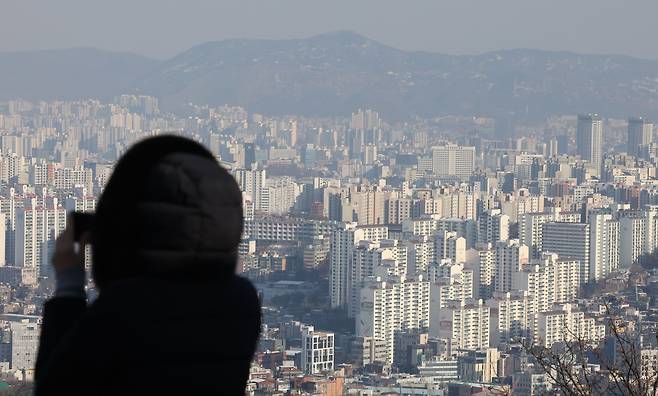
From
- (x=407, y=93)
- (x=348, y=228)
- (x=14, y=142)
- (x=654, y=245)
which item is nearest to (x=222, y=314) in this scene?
(x=348, y=228)

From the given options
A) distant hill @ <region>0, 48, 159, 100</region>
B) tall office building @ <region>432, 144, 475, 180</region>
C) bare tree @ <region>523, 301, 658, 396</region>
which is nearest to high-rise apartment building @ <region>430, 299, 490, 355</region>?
bare tree @ <region>523, 301, 658, 396</region>

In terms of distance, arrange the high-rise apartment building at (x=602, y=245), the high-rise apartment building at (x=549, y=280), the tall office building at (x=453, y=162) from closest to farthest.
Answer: the high-rise apartment building at (x=549, y=280) < the high-rise apartment building at (x=602, y=245) < the tall office building at (x=453, y=162)

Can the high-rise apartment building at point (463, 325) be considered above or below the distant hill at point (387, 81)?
below

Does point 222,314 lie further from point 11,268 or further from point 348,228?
point 348,228

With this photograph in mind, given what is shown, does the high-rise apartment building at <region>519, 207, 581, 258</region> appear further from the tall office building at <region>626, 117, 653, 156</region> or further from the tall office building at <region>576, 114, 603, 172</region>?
the tall office building at <region>626, 117, 653, 156</region>

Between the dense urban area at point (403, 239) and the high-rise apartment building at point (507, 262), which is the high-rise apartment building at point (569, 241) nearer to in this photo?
the dense urban area at point (403, 239)

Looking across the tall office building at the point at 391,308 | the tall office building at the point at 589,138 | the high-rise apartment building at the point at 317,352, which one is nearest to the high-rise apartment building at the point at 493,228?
the tall office building at the point at 391,308

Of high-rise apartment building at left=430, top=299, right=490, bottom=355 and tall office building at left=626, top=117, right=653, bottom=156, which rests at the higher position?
tall office building at left=626, top=117, right=653, bottom=156
